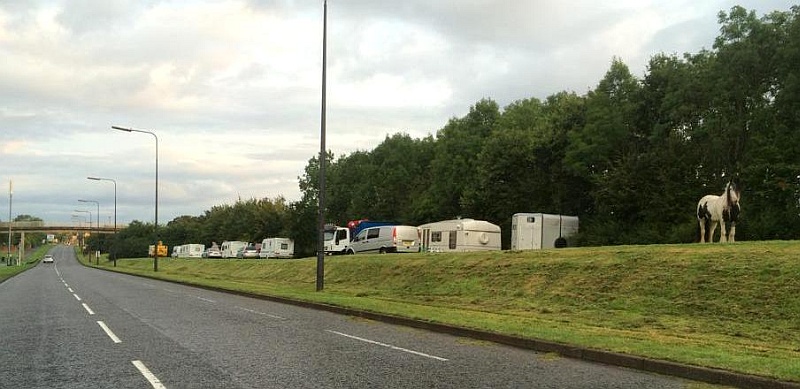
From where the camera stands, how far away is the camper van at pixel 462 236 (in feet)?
126

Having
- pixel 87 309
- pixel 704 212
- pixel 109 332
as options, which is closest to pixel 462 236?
pixel 704 212

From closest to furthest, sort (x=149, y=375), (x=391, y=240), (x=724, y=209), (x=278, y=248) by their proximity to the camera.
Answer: (x=149, y=375), (x=724, y=209), (x=391, y=240), (x=278, y=248)

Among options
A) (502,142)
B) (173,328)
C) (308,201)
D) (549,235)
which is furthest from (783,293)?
→ (308,201)

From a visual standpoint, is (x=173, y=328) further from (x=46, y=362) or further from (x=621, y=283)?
(x=621, y=283)

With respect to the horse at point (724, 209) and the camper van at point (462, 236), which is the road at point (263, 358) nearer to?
the horse at point (724, 209)

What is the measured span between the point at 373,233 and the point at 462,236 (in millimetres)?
8310

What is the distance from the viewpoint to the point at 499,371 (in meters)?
8.71

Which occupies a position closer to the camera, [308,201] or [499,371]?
[499,371]

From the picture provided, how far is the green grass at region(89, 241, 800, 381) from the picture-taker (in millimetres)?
10828

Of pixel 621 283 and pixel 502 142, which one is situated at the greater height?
pixel 502 142

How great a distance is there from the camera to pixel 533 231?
37812 mm

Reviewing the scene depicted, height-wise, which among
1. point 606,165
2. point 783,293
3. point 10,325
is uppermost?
point 606,165

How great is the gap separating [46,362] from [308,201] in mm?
77071

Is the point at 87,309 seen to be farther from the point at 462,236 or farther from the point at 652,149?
the point at 652,149
